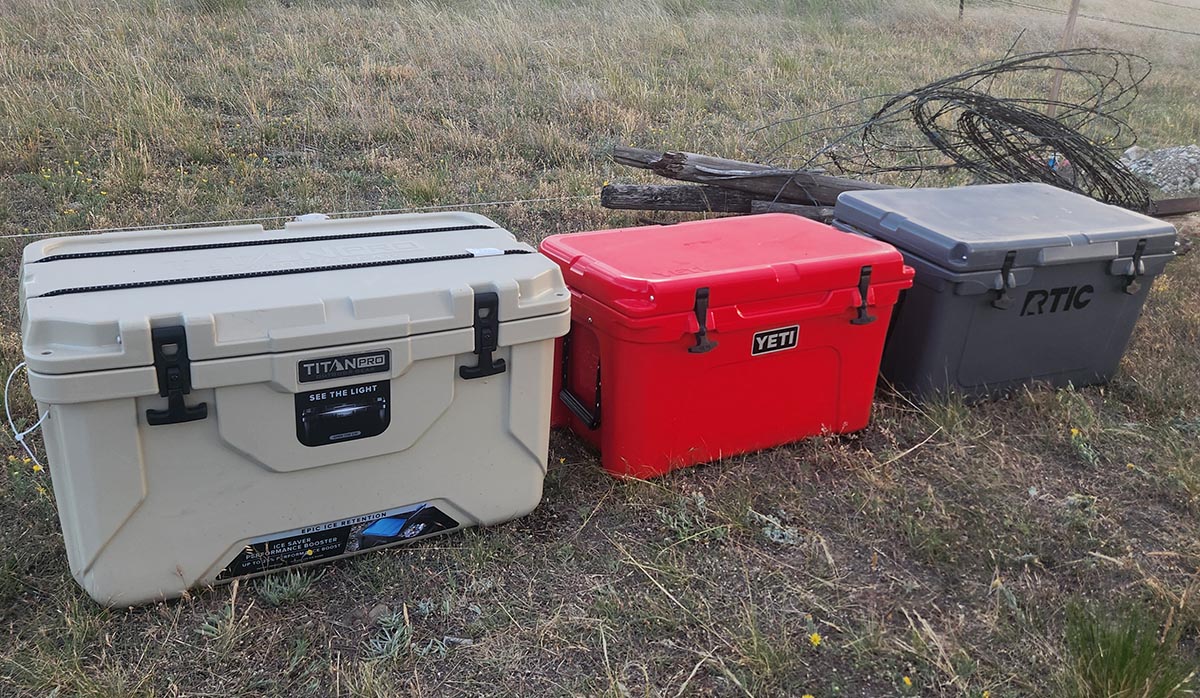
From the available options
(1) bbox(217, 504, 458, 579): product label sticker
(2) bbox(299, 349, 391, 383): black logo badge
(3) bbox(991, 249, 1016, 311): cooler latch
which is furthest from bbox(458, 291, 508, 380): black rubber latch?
(3) bbox(991, 249, 1016, 311): cooler latch

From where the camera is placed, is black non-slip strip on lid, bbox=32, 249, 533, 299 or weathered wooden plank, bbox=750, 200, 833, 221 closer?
black non-slip strip on lid, bbox=32, 249, 533, 299

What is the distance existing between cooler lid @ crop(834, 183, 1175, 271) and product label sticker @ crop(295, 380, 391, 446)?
2221mm

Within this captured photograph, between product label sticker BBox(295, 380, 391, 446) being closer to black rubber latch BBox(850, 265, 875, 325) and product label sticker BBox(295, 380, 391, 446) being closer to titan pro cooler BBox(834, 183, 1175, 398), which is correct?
black rubber latch BBox(850, 265, 875, 325)

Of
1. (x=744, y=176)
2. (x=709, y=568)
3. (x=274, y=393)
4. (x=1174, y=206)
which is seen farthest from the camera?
(x=1174, y=206)

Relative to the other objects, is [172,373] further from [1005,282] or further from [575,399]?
[1005,282]

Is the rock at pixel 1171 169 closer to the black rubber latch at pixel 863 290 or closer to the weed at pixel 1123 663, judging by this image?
the black rubber latch at pixel 863 290

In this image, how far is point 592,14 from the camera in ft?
40.2

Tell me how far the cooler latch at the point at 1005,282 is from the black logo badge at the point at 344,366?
2.40 metres

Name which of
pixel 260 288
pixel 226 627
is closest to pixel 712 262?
pixel 260 288

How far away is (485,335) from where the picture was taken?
2.55 metres

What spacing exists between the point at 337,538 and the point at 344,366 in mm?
571

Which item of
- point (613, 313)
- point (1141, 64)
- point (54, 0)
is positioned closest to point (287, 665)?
point (613, 313)

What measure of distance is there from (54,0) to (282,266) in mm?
8765

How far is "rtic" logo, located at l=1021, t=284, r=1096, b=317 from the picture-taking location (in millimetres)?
3676
